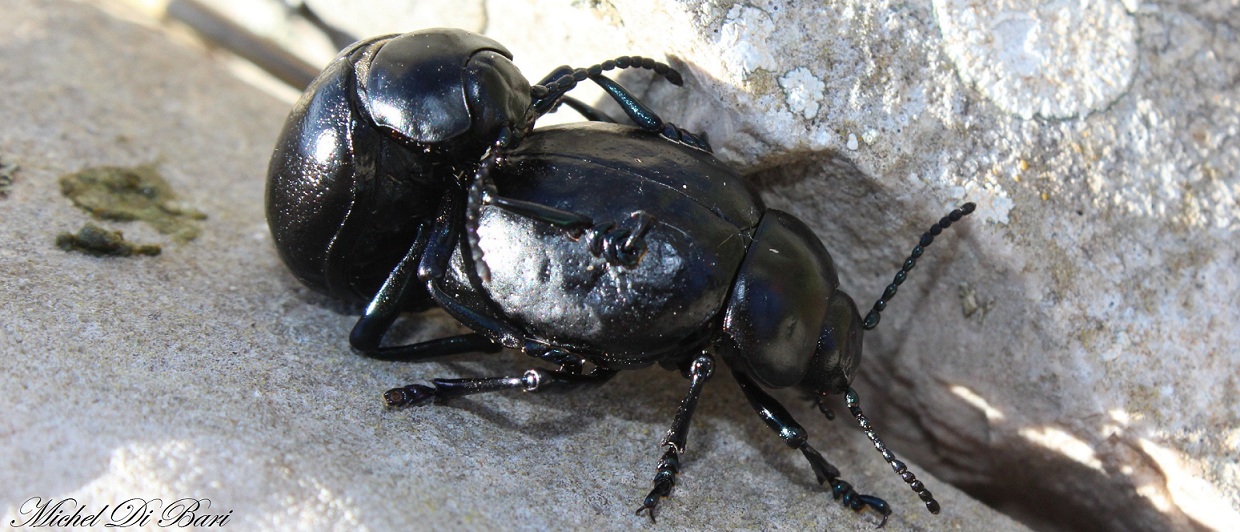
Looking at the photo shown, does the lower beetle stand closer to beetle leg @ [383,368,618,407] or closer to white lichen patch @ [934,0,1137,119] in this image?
beetle leg @ [383,368,618,407]

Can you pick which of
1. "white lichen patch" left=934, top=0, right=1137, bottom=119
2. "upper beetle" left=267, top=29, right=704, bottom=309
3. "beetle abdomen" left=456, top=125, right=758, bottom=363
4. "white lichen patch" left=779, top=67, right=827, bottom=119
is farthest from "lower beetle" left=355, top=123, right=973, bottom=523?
"white lichen patch" left=934, top=0, right=1137, bottom=119

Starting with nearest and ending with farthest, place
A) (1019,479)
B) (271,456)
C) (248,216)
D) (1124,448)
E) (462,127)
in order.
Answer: (271,456)
(462,127)
(1124,448)
(1019,479)
(248,216)

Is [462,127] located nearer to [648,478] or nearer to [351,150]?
[351,150]

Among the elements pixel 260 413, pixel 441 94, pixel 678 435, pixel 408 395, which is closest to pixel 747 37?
pixel 441 94

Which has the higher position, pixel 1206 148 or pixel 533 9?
pixel 1206 148

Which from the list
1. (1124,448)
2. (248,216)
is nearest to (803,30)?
(1124,448)

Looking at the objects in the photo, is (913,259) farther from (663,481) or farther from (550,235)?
(550,235)
